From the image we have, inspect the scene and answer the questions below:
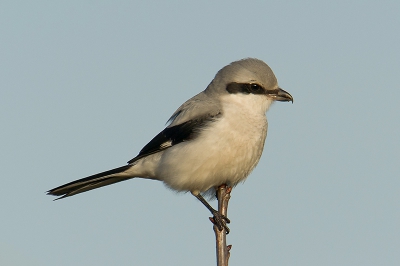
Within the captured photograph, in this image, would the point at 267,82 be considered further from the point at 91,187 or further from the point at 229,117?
the point at 91,187

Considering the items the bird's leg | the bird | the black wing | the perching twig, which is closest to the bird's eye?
the bird

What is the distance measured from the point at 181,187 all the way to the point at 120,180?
723 millimetres

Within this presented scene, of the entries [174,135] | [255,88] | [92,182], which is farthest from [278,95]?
[92,182]

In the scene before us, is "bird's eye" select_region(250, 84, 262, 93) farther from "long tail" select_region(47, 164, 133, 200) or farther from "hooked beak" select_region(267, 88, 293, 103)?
"long tail" select_region(47, 164, 133, 200)

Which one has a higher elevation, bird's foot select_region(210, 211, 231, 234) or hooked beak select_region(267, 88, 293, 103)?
hooked beak select_region(267, 88, 293, 103)

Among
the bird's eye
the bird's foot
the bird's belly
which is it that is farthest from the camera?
the bird's eye

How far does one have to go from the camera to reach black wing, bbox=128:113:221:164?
564 cm

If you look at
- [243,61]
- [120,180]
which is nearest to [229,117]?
[243,61]

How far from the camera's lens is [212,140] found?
214 inches

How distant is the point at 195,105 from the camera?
5863 millimetres

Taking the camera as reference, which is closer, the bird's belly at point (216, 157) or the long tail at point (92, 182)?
the bird's belly at point (216, 157)

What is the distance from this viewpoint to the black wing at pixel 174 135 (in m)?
5.64

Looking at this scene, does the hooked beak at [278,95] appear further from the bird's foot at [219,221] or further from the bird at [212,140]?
the bird's foot at [219,221]

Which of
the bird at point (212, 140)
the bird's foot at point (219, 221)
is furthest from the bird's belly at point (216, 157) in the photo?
the bird's foot at point (219, 221)
